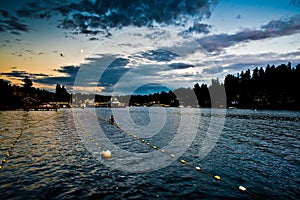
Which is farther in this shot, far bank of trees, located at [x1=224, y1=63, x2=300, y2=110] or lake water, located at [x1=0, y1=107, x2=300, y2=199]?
far bank of trees, located at [x1=224, y1=63, x2=300, y2=110]

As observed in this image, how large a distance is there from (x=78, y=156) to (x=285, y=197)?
1866 centimetres

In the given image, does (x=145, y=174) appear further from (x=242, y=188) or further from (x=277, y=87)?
(x=277, y=87)

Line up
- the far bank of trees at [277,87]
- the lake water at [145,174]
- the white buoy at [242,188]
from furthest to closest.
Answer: the far bank of trees at [277,87], the white buoy at [242,188], the lake water at [145,174]

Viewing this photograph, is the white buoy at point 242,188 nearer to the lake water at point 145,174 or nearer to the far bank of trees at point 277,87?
the lake water at point 145,174

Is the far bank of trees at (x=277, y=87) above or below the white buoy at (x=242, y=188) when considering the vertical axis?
above

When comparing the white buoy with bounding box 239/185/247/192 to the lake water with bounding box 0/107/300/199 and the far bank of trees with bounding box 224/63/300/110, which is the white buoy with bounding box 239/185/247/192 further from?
the far bank of trees with bounding box 224/63/300/110

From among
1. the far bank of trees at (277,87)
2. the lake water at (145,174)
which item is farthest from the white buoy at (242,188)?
the far bank of trees at (277,87)

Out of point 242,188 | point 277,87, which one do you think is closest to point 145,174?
point 242,188

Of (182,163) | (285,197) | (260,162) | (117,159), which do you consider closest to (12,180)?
(117,159)

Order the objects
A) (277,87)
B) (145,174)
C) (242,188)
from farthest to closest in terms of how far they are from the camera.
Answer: (277,87) < (145,174) < (242,188)

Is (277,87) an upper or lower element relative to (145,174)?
upper

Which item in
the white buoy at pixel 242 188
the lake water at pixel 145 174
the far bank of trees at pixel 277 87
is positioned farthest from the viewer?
the far bank of trees at pixel 277 87

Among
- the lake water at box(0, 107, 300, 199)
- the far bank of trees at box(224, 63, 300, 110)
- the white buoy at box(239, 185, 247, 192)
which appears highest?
the far bank of trees at box(224, 63, 300, 110)

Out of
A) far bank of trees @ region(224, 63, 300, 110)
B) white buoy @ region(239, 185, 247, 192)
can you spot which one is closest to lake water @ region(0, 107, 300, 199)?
white buoy @ region(239, 185, 247, 192)
